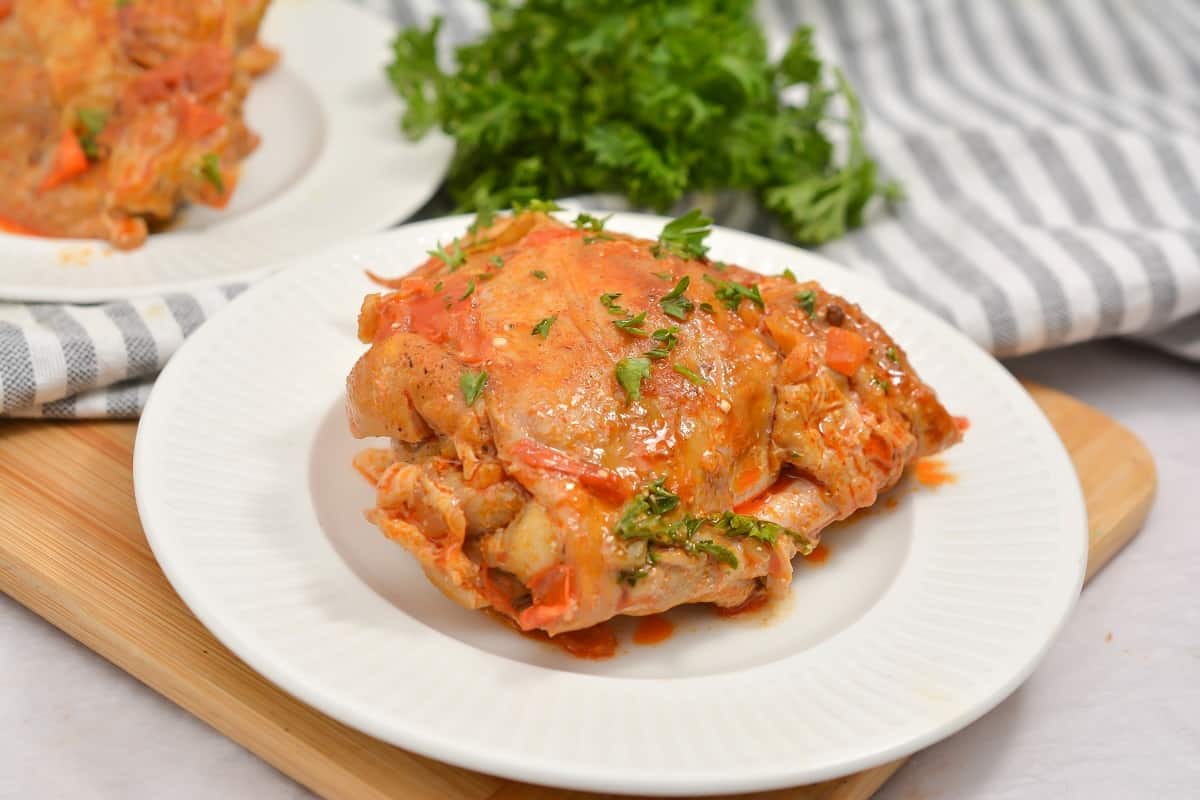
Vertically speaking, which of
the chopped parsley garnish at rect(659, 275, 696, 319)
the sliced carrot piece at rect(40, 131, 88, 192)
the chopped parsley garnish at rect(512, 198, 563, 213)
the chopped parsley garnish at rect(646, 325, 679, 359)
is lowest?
the chopped parsley garnish at rect(646, 325, 679, 359)

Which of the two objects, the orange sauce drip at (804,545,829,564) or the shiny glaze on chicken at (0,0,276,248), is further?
the shiny glaze on chicken at (0,0,276,248)

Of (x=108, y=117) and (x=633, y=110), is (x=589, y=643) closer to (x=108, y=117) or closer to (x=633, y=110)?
(x=633, y=110)

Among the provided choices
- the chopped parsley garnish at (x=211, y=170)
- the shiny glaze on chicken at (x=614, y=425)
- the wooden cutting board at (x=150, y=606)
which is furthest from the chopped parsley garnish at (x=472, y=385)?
the chopped parsley garnish at (x=211, y=170)

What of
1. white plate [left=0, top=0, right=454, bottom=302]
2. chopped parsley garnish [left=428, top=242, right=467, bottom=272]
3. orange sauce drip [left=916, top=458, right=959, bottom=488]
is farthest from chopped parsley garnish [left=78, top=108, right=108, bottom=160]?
orange sauce drip [left=916, top=458, right=959, bottom=488]

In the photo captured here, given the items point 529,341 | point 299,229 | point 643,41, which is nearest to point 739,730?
point 529,341

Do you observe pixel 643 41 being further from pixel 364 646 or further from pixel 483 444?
pixel 364 646

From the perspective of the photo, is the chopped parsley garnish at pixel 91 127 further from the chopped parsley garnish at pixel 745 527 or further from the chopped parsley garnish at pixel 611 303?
the chopped parsley garnish at pixel 745 527

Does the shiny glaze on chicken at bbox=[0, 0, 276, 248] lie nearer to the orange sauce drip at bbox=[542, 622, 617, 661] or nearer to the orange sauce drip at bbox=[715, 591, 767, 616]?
the orange sauce drip at bbox=[542, 622, 617, 661]

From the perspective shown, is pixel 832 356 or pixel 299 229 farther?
pixel 299 229
